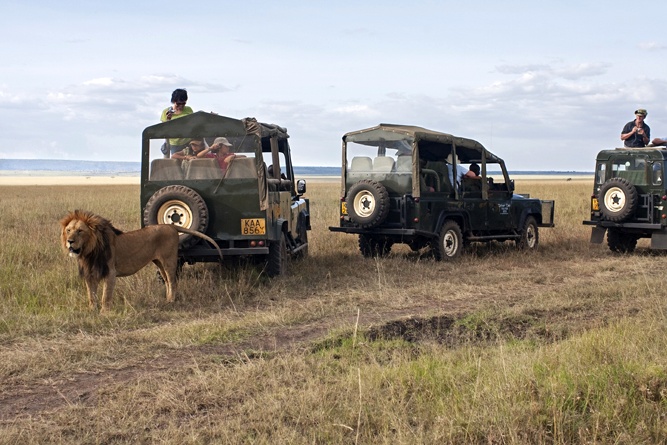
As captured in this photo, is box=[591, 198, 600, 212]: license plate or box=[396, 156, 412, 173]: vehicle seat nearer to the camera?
box=[396, 156, 412, 173]: vehicle seat

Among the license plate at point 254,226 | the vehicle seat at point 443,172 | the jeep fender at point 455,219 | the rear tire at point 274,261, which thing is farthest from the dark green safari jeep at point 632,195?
the license plate at point 254,226

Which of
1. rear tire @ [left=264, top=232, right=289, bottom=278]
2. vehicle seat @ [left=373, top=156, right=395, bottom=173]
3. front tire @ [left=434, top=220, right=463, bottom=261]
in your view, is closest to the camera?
rear tire @ [left=264, top=232, right=289, bottom=278]

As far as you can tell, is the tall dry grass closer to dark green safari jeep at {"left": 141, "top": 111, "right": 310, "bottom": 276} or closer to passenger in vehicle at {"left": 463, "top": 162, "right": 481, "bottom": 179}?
dark green safari jeep at {"left": 141, "top": 111, "right": 310, "bottom": 276}

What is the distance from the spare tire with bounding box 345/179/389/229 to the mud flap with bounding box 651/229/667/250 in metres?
4.96

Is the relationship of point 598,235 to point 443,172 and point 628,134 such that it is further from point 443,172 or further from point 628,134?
point 443,172

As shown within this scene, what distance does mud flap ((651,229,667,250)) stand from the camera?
1471 centimetres

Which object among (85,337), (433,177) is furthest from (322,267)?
(85,337)

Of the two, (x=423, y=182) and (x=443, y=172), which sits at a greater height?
(x=443, y=172)

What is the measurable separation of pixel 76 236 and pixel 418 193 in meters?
6.04

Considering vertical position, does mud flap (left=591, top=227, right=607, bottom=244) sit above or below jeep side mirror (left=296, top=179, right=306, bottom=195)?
below

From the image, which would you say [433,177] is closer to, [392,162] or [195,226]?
[392,162]

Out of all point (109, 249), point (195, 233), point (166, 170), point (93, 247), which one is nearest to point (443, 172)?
point (166, 170)

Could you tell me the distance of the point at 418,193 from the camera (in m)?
13.2

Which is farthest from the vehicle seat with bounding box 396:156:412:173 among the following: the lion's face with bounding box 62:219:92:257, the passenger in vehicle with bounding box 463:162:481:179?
the lion's face with bounding box 62:219:92:257
